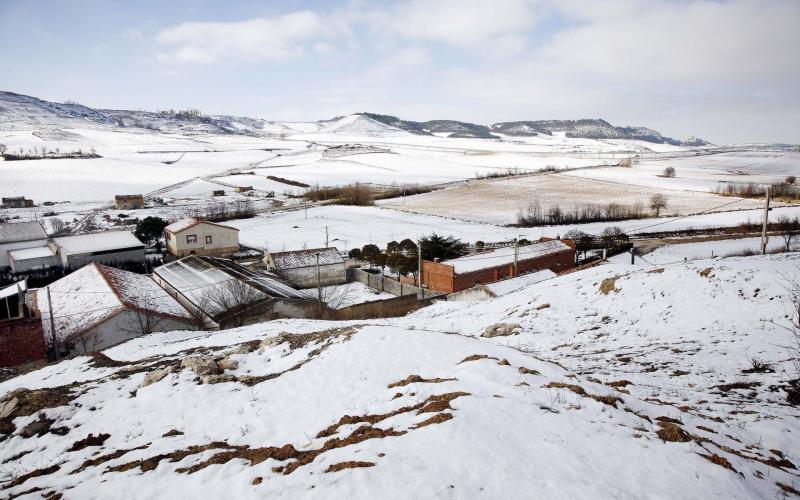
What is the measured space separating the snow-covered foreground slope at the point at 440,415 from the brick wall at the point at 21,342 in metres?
5.98

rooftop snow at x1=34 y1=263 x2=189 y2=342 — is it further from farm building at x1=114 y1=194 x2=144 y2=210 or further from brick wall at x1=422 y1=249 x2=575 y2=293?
farm building at x1=114 y1=194 x2=144 y2=210

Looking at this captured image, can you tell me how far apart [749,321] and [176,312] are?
1015 inches

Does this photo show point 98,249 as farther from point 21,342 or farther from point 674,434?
point 674,434

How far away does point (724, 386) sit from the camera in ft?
33.0

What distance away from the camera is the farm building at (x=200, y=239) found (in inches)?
1847

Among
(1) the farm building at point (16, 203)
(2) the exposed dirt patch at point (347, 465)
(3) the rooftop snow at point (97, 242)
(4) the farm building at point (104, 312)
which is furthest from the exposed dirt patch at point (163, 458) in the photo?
(1) the farm building at point (16, 203)

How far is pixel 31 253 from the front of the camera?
139ft

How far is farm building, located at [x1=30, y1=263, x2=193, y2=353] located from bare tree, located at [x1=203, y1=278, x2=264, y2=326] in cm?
175

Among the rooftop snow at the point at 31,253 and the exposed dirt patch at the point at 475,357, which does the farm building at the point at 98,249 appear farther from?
the exposed dirt patch at the point at 475,357

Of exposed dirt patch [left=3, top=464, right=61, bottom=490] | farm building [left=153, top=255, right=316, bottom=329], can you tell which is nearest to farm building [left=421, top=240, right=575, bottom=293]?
farm building [left=153, top=255, right=316, bottom=329]

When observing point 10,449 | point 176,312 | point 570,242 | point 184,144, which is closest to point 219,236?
point 176,312

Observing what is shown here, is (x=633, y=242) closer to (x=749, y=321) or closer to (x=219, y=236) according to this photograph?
(x=749, y=321)

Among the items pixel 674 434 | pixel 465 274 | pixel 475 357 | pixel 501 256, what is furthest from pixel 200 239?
pixel 674 434

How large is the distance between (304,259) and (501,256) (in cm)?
1694
